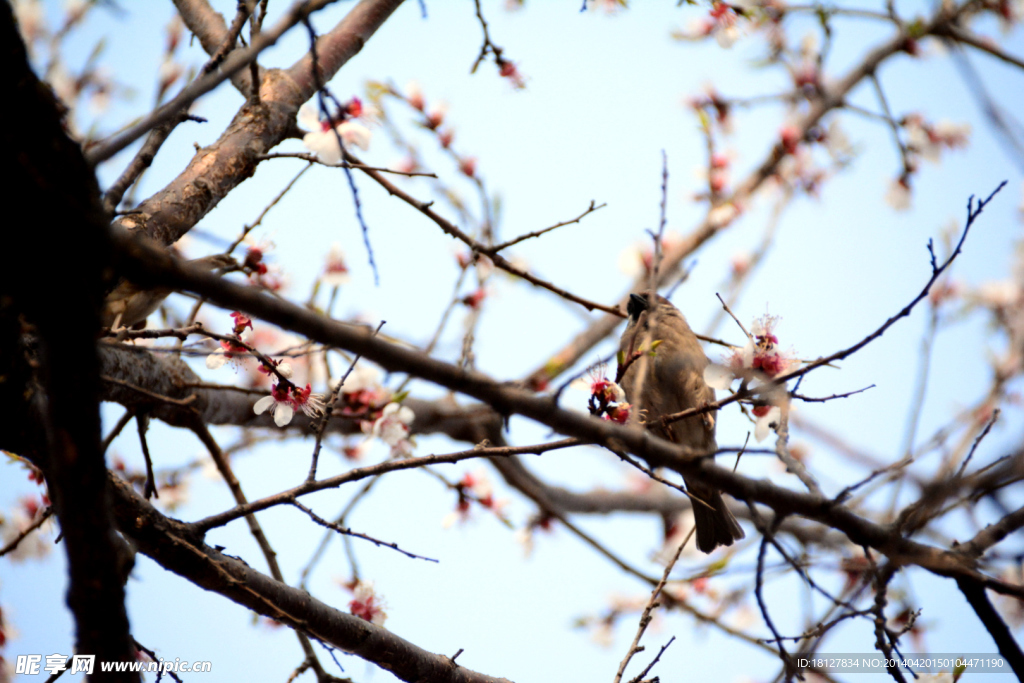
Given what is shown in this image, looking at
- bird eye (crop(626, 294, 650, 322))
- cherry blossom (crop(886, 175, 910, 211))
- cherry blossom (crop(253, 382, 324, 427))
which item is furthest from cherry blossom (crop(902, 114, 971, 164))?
cherry blossom (crop(253, 382, 324, 427))

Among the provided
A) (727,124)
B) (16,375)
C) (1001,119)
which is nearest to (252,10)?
(16,375)

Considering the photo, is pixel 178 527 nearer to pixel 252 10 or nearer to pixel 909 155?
pixel 252 10

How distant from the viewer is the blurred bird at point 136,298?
2.55 m

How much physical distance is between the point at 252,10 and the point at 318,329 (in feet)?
4.57

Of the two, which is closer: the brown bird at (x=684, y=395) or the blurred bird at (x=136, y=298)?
the blurred bird at (x=136, y=298)

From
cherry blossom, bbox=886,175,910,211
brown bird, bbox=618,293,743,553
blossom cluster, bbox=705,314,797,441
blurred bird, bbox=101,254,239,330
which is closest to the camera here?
blossom cluster, bbox=705,314,797,441

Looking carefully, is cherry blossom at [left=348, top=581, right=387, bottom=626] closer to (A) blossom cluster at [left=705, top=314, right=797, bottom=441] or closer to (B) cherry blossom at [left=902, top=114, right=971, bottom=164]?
(A) blossom cluster at [left=705, top=314, right=797, bottom=441]

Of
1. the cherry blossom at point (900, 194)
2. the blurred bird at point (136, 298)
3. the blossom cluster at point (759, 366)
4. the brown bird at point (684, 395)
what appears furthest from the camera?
the cherry blossom at point (900, 194)

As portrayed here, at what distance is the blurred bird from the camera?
255 cm

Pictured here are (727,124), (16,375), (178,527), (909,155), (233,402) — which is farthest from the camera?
(727,124)

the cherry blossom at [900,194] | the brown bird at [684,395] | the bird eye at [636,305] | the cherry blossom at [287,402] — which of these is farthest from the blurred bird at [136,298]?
the cherry blossom at [900,194]

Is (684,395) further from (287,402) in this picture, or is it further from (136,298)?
(136,298)

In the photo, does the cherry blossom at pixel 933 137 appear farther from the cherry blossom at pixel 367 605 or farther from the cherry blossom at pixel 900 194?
the cherry blossom at pixel 367 605

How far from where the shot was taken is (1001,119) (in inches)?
65.7
